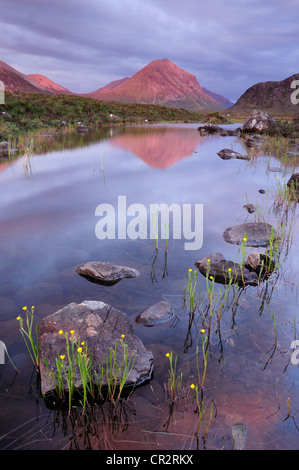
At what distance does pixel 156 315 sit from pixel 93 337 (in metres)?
1.26

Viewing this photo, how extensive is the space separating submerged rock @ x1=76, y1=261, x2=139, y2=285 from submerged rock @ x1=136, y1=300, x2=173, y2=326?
120 cm

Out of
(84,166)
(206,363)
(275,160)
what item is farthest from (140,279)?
(275,160)

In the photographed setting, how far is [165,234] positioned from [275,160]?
48.7ft

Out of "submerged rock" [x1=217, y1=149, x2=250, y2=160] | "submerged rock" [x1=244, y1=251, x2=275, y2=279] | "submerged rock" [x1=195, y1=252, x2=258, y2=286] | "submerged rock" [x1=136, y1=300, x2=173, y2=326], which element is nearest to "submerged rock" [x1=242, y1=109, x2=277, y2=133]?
"submerged rock" [x1=217, y1=149, x2=250, y2=160]

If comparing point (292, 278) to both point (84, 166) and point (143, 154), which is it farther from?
point (143, 154)

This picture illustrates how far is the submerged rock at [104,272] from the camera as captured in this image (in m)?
6.26

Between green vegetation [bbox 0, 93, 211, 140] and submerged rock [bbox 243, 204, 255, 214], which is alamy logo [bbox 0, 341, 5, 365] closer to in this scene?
submerged rock [bbox 243, 204, 255, 214]

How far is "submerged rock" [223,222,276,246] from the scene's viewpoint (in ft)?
26.4

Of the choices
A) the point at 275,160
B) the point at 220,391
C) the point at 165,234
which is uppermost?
the point at 275,160

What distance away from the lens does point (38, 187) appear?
13.7m

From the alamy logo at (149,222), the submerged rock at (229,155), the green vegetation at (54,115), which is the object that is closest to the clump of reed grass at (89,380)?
the alamy logo at (149,222)

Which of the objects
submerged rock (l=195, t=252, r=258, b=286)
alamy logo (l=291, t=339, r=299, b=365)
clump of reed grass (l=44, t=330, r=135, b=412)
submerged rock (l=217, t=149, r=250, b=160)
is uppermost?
submerged rock (l=217, t=149, r=250, b=160)

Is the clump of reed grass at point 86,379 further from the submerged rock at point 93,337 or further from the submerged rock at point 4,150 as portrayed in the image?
the submerged rock at point 4,150

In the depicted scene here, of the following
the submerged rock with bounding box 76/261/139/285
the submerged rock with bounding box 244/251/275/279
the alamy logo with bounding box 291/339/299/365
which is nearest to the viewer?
the alamy logo with bounding box 291/339/299/365
